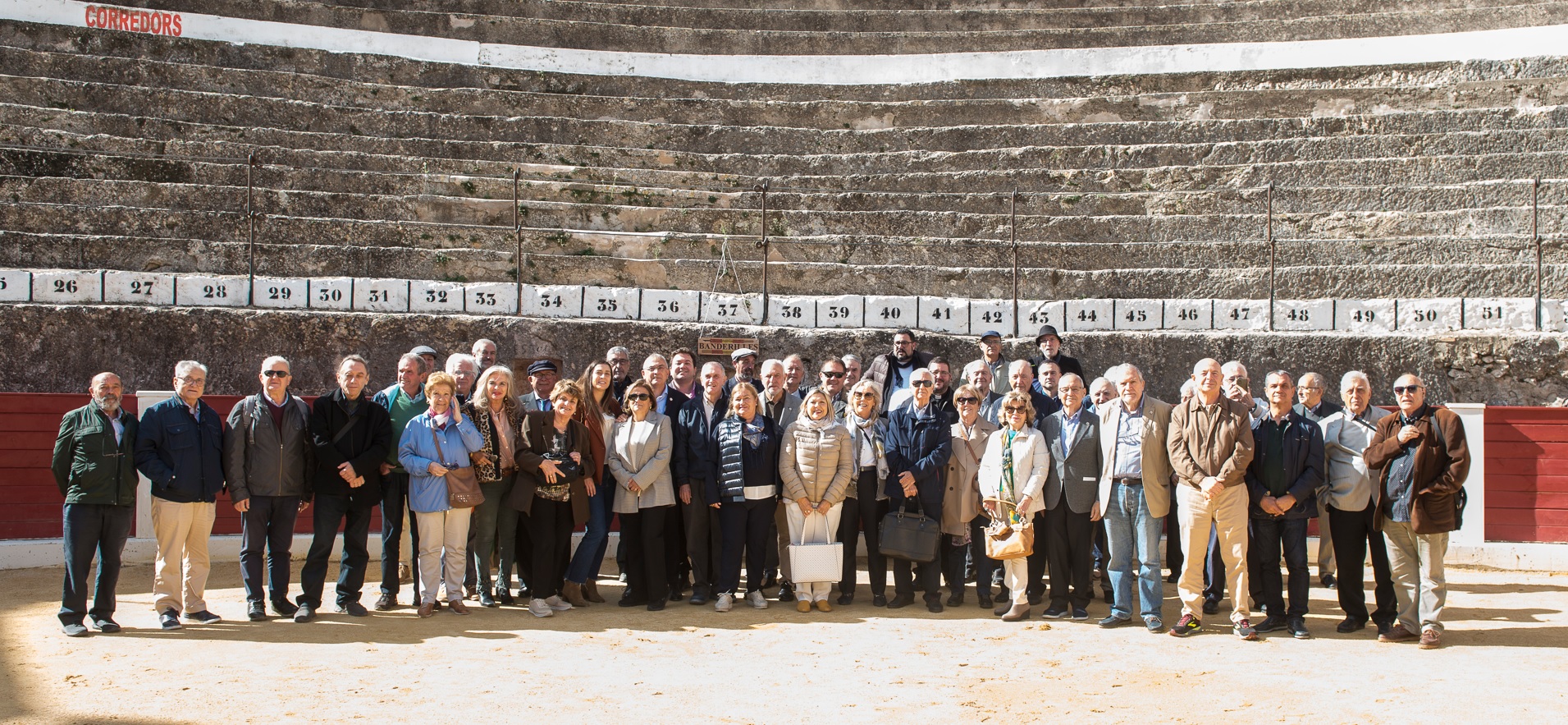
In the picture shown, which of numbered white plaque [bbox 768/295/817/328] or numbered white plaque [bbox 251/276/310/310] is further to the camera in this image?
numbered white plaque [bbox 768/295/817/328]

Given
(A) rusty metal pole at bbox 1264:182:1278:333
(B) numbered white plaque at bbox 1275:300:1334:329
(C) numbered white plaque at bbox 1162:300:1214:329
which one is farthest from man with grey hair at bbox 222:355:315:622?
(B) numbered white plaque at bbox 1275:300:1334:329

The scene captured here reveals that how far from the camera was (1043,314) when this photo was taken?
11.7m

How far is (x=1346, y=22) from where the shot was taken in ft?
58.5

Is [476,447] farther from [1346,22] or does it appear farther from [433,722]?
[1346,22]

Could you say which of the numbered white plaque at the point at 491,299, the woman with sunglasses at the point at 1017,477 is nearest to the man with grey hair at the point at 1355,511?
the woman with sunglasses at the point at 1017,477

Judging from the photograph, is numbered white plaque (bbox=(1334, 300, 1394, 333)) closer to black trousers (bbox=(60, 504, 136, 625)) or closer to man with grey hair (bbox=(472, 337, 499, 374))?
man with grey hair (bbox=(472, 337, 499, 374))

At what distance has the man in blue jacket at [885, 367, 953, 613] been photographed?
7.56m

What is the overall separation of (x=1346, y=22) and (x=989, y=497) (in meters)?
13.8

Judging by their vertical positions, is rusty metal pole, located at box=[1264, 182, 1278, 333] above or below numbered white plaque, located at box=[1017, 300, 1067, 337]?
above

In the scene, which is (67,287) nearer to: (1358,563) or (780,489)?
(780,489)

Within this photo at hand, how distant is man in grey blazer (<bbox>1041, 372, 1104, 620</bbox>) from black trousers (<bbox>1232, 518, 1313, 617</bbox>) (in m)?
0.88

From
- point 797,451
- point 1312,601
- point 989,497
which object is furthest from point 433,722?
point 1312,601

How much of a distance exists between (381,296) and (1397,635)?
8347 mm

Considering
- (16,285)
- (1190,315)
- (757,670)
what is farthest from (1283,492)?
(16,285)
